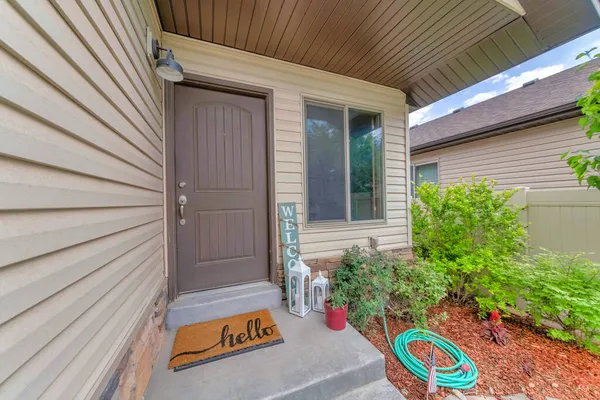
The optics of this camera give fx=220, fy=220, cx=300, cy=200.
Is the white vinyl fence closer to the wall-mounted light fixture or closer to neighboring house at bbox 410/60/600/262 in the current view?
neighboring house at bbox 410/60/600/262

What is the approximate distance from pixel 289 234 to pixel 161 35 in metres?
2.21

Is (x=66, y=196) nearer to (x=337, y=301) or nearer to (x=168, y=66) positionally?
(x=168, y=66)

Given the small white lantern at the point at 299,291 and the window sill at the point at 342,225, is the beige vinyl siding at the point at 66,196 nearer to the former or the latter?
the small white lantern at the point at 299,291

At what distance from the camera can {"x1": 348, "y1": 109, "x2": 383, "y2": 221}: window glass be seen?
2844 millimetres

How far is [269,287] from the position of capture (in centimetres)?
227

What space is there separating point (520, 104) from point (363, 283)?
660cm


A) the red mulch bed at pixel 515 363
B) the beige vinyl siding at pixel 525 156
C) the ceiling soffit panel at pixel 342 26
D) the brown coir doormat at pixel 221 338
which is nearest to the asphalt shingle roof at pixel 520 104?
the beige vinyl siding at pixel 525 156

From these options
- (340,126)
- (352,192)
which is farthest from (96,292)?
(340,126)

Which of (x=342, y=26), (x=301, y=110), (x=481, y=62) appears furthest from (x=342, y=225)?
(x=481, y=62)

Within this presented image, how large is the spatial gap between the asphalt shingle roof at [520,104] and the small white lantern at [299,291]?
586cm

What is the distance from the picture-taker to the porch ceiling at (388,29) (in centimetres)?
178

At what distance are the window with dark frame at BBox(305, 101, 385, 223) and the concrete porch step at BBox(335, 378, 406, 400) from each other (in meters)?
1.53

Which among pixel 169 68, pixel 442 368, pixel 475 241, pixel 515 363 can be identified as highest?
pixel 169 68

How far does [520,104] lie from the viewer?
5441 millimetres
